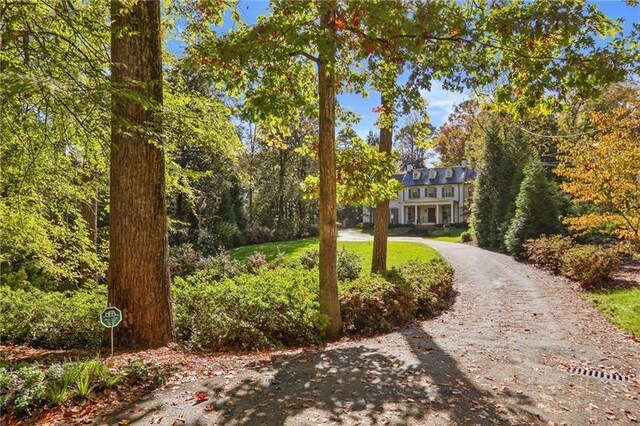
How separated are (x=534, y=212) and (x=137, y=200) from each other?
18048 mm

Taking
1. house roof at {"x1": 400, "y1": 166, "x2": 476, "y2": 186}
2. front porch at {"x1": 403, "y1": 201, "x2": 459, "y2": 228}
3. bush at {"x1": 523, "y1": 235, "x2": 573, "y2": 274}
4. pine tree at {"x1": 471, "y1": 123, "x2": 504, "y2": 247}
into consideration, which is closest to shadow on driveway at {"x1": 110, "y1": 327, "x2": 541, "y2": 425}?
bush at {"x1": 523, "y1": 235, "x2": 573, "y2": 274}

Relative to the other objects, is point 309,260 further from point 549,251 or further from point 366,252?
point 549,251

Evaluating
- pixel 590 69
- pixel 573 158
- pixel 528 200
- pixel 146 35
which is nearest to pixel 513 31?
pixel 590 69

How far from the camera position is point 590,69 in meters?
4.93

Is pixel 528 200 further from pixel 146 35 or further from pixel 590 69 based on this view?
pixel 146 35

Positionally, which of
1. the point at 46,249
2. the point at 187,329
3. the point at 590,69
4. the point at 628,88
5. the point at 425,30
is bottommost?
the point at 187,329

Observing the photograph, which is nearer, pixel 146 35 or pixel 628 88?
pixel 146 35

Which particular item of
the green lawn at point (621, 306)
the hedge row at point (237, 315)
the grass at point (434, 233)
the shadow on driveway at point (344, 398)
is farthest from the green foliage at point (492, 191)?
the shadow on driveway at point (344, 398)

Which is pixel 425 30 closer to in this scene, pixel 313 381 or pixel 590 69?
pixel 590 69

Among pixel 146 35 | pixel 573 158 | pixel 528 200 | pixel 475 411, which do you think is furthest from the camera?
pixel 528 200

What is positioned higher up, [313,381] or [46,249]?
[46,249]

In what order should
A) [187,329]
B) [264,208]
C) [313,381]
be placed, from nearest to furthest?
[313,381] < [187,329] < [264,208]

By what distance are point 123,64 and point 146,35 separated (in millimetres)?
648

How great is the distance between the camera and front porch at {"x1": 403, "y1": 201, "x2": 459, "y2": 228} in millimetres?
46172
